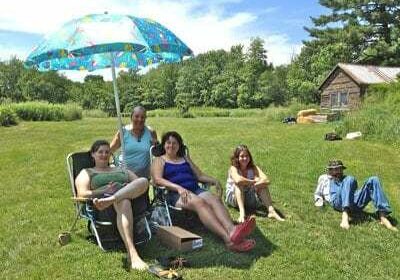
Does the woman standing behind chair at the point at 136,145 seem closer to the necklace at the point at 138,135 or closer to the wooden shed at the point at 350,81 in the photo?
the necklace at the point at 138,135

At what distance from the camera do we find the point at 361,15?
42344mm

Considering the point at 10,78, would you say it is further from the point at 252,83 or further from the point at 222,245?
the point at 222,245

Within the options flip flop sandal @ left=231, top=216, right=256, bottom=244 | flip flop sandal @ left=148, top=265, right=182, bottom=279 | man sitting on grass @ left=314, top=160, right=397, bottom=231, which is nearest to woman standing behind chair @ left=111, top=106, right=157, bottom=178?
flip flop sandal @ left=231, top=216, right=256, bottom=244

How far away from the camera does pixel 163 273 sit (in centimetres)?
498

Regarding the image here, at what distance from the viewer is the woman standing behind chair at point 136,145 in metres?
6.96

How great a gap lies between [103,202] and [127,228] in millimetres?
378

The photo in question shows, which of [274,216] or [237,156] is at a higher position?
[237,156]

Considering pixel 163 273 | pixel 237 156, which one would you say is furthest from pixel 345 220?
pixel 163 273

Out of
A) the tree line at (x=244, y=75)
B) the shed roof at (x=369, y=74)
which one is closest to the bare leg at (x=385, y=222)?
the shed roof at (x=369, y=74)

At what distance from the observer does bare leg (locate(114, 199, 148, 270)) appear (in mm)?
5250

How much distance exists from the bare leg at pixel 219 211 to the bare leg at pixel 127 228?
3.40 ft

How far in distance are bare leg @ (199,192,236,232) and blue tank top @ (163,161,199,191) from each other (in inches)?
13.7

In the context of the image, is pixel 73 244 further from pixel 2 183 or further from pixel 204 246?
pixel 2 183

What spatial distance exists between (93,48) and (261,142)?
11.8 metres
